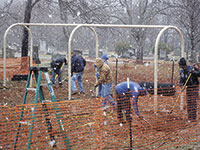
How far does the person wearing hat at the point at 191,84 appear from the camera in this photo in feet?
21.4

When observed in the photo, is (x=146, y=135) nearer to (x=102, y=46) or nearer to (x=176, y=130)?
(x=176, y=130)

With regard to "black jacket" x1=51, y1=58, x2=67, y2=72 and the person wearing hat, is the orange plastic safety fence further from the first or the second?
"black jacket" x1=51, y1=58, x2=67, y2=72

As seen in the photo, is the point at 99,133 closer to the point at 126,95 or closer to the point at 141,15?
the point at 126,95

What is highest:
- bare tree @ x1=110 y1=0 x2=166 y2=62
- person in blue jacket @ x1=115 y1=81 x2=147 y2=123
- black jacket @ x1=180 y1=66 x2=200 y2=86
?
bare tree @ x1=110 y1=0 x2=166 y2=62

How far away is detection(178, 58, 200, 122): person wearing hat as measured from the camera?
6535mm

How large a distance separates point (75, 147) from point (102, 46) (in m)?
54.3

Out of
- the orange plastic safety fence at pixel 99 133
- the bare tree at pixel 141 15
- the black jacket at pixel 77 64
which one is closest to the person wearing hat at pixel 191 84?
the orange plastic safety fence at pixel 99 133

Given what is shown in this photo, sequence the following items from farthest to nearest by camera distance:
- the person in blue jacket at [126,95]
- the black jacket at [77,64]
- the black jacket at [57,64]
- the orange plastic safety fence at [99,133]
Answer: the black jacket at [57,64]
the black jacket at [77,64]
the person in blue jacket at [126,95]
the orange plastic safety fence at [99,133]

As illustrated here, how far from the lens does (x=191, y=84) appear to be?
6891 millimetres

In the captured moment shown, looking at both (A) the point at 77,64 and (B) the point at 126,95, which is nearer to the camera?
(B) the point at 126,95

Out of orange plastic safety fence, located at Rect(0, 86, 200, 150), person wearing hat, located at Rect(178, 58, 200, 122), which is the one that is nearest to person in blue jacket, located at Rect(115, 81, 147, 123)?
orange plastic safety fence, located at Rect(0, 86, 200, 150)

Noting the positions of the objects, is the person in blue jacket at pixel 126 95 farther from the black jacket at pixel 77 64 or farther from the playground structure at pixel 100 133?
the black jacket at pixel 77 64

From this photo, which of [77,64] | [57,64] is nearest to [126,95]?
[77,64]

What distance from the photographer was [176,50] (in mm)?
53906
